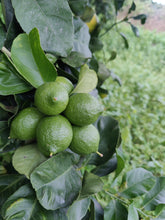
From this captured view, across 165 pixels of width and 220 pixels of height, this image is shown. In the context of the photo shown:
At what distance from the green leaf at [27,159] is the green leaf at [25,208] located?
0.08 m

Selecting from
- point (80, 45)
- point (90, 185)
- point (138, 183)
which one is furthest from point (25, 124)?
point (138, 183)

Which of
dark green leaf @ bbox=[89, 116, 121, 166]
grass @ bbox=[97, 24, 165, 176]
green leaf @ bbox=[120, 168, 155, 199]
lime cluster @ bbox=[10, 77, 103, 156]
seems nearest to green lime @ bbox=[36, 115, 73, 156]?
lime cluster @ bbox=[10, 77, 103, 156]

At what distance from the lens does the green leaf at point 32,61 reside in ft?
1.74

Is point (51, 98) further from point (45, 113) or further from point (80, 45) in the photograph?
point (80, 45)

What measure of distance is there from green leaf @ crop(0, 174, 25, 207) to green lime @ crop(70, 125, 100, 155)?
9.8 inches

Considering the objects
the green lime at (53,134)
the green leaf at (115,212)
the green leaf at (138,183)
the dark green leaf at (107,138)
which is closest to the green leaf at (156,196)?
the green leaf at (138,183)

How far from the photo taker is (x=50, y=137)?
1.74 ft

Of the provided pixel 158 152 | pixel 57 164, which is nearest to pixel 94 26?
pixel 57 164

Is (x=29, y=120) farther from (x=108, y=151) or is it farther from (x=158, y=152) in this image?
(x=158, y=152)

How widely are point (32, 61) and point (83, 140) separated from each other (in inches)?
10.6

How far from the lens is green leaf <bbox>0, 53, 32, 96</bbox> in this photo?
546 millimetres

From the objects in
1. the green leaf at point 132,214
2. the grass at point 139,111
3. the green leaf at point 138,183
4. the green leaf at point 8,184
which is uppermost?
the green leaf at point 8,184

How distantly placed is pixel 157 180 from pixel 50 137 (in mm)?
549

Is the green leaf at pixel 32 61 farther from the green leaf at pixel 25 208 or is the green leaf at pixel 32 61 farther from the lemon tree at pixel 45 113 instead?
the green leaf at pixel 25 208
